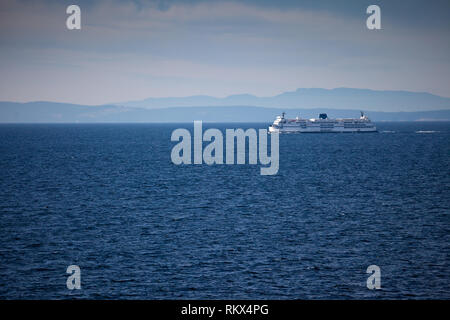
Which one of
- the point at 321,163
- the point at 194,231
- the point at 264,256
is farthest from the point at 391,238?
the point at 321,163

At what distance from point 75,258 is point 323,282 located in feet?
58.0

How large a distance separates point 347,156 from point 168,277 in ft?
333

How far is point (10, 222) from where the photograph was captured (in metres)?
49.6

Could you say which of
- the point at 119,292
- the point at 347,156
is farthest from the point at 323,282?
the point at 347,156

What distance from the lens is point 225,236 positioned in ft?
146

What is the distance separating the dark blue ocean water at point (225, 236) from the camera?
1277 inches

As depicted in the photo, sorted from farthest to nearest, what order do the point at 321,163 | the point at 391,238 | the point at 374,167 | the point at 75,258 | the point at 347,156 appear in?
the point at 347,156 → the point at 321,163 → the point at 374,167 → the point at 391,238 → the point at 75,258

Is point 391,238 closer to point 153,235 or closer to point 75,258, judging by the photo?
point 153,235

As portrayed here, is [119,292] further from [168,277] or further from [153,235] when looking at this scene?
[153,235]

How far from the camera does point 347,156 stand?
424 feet

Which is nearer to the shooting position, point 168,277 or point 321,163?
point 168,277

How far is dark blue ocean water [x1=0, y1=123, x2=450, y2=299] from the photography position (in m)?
32.4
